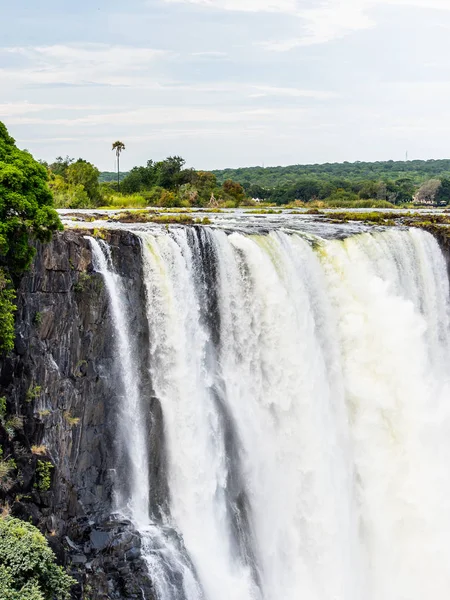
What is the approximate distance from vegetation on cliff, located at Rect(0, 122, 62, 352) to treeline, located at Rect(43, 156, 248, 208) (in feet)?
76.9

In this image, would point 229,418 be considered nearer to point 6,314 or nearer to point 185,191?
point 6,314

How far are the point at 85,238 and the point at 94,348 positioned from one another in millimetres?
2776

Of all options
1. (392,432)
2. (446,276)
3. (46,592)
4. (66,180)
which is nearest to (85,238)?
(46,592)

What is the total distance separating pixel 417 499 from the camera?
1015 inches

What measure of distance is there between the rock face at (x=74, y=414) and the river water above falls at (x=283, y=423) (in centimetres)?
37

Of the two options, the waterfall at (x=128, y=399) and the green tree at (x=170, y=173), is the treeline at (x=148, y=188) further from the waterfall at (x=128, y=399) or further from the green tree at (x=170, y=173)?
the waterfall at (x=128, y=399)

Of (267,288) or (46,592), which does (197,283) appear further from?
(46,592)

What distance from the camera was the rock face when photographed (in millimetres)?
18031

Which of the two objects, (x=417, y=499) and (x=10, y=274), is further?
(x=417, y=499)

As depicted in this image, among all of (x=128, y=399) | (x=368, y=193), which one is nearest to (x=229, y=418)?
(x=128, y=399)

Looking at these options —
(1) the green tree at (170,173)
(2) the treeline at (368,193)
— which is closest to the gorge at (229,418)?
(1) the green tree at (170,173)

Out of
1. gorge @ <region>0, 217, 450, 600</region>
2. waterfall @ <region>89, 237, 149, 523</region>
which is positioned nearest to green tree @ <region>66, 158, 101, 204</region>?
gorge @ <region>0, 217, 450, 600</region>

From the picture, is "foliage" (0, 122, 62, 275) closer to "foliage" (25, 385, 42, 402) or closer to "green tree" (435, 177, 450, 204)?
"foliage" (25, 385, 42, 402)

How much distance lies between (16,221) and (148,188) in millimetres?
43019
